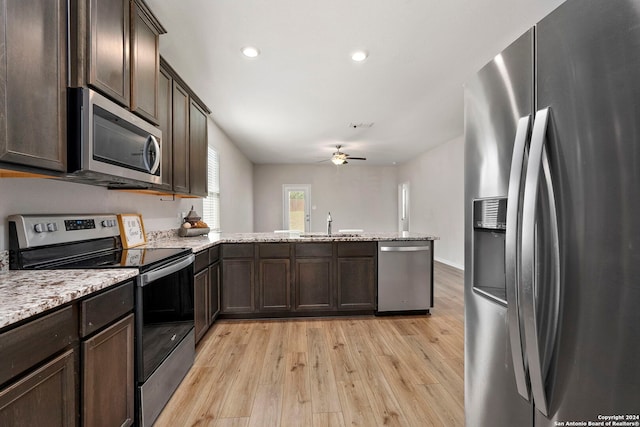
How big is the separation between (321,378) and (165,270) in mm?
1298

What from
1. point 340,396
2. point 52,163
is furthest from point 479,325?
point 52,163

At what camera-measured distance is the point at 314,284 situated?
3.21 meters

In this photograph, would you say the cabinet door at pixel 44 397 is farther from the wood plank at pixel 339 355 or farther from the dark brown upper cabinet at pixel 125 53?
the wood plank at pixel 339 355

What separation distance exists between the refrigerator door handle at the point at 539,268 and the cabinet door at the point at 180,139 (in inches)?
103

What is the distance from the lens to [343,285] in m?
3.22

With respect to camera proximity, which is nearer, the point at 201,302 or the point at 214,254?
the point at 201,302

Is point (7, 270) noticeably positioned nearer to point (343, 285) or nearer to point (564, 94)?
point (564, 94)

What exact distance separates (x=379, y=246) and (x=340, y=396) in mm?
1674

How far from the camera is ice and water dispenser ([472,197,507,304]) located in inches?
43.1

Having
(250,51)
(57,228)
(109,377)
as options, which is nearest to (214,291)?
(57,228)

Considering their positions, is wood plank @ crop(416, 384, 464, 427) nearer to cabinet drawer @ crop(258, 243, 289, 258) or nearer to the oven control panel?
cabinet drawer @ crop(258, 243, 289, 258)

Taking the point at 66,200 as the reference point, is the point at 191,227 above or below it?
below

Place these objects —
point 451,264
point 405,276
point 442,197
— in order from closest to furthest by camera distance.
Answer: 1. point 405,276
2. point 451,264
3. point 442,197

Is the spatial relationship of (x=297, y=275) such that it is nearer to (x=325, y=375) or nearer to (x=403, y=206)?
(x=325, y=375)
